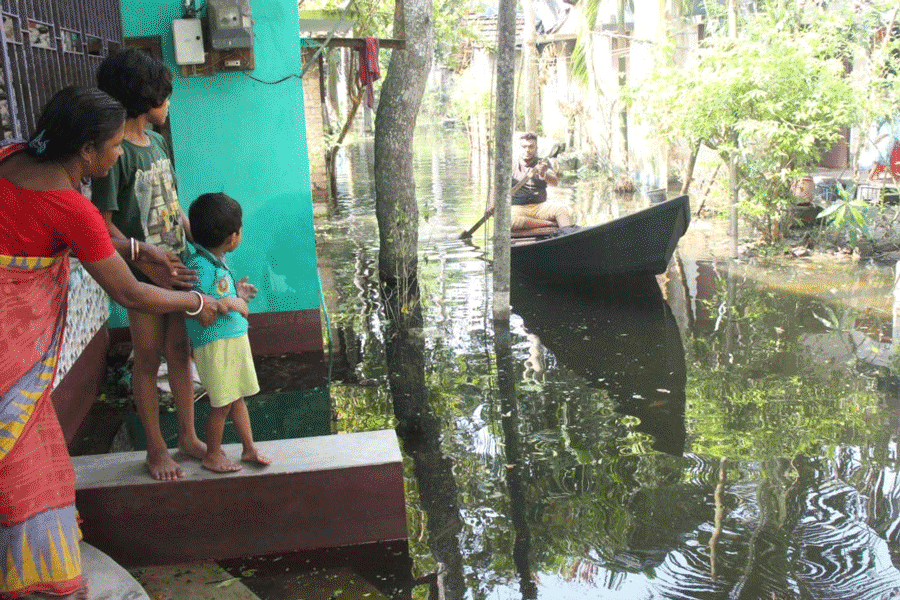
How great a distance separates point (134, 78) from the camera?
359cm

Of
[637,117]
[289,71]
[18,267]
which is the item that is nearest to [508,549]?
[18,267]

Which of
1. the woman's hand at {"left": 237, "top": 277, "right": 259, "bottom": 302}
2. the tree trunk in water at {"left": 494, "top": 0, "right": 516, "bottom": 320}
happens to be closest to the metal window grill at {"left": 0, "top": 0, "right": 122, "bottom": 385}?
the woman's hand at {"left": 237, "top": 277, "right": 259, "bottom": 302}

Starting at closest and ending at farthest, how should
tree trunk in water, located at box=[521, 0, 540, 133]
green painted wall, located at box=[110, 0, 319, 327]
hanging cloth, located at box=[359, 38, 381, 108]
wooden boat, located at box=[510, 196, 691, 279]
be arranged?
green painted wall, located at box=[110, 0, 319, 327] → hanging cloth, located at box=[359, 38, 381, 108] → wooden boat, located at box=[510, 196, 691, 279] → tree trunk in water, located at box=[521, 0, 540, 133]

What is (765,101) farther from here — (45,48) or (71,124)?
(71,124)

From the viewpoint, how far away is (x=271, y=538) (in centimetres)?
383

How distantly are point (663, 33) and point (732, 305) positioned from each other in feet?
23.0

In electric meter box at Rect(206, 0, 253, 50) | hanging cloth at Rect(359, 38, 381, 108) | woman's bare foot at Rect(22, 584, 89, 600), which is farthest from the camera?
hanging cloth at Rect(359, 38, 381, 108)

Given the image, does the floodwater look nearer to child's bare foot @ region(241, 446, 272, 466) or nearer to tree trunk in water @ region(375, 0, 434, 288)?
tree trunk in water @ region(375, 0, 434, 288)

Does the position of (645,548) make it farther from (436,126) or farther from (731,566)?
(436,126)

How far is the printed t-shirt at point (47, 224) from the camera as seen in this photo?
9.35ft

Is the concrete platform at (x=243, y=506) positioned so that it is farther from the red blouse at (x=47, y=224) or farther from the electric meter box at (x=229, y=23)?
the electric meter box at (x=229, y=23)

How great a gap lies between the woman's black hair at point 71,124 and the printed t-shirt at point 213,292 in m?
0.90

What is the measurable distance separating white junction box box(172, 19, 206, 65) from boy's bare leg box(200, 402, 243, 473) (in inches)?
131

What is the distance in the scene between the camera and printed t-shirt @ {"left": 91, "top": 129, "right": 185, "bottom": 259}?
3.63m
